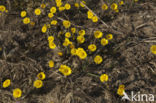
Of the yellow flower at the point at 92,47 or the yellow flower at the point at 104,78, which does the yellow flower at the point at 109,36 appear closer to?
the yellow flower at the point at 92,47

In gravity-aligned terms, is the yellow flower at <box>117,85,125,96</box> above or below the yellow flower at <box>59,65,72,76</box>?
below

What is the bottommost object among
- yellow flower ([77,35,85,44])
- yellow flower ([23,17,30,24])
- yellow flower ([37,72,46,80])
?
yellow flower ([37,72,46,80])

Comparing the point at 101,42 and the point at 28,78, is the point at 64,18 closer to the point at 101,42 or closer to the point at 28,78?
the point at 101,42

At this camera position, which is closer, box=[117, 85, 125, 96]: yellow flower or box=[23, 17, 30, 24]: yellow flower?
box=[117, 85, 125, 96]: yellow flower

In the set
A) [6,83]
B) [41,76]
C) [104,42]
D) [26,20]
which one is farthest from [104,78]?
[26,20]

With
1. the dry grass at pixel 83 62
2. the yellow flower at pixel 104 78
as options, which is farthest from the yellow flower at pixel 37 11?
the yellow flower at pixel 104 78

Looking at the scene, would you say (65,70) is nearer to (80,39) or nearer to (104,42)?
(80,39)

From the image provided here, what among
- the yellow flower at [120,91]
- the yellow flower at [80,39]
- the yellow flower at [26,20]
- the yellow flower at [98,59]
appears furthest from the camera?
the yellow flower at [26,20]

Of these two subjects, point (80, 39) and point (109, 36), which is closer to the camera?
point (80, 39)

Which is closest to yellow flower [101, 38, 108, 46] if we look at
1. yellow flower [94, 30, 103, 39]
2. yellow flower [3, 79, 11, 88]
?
yellow flower [94, 30, 103, 39]

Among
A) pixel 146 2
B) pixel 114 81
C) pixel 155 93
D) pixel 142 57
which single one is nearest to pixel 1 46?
pixel 114 81

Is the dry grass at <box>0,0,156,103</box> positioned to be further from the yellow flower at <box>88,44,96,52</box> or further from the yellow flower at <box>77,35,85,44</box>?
the yellow flower at <box>77,35,85,44</box>
